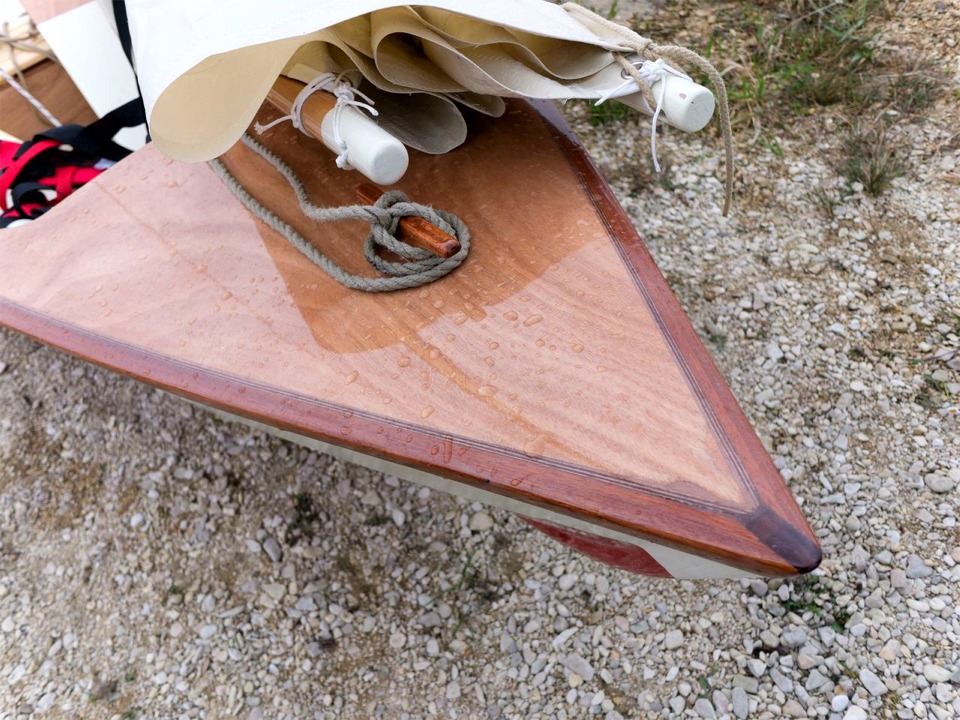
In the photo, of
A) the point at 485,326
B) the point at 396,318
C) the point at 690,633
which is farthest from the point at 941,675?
the point at 396,318

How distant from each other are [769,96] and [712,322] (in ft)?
3.68

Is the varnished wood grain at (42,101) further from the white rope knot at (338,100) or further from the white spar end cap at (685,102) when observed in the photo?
the white spar end cap at (685,102)

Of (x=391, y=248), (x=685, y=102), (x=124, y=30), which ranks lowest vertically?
(x=391, y=248)

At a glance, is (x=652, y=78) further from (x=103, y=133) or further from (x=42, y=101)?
(x=42, y=101)

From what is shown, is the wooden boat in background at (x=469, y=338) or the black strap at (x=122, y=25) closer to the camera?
the wooden boat in background at (x=469, y=338)

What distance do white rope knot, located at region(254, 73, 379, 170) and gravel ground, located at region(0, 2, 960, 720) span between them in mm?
1003

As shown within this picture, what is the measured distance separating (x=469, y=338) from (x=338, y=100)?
55 cm

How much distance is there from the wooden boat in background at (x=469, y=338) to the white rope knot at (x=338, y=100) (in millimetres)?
181

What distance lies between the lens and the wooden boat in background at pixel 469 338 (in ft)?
3.67

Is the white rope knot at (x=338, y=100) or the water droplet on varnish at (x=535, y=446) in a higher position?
the white rope knot at (x=338, y=100)

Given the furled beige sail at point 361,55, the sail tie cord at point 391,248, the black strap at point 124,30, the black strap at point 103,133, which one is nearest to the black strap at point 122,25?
the black strap at point 124,30

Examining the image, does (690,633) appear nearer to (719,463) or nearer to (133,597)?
(719,463)

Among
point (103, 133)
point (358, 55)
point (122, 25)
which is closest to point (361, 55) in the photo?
point (358, 55)

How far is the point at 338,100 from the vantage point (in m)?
1.45
